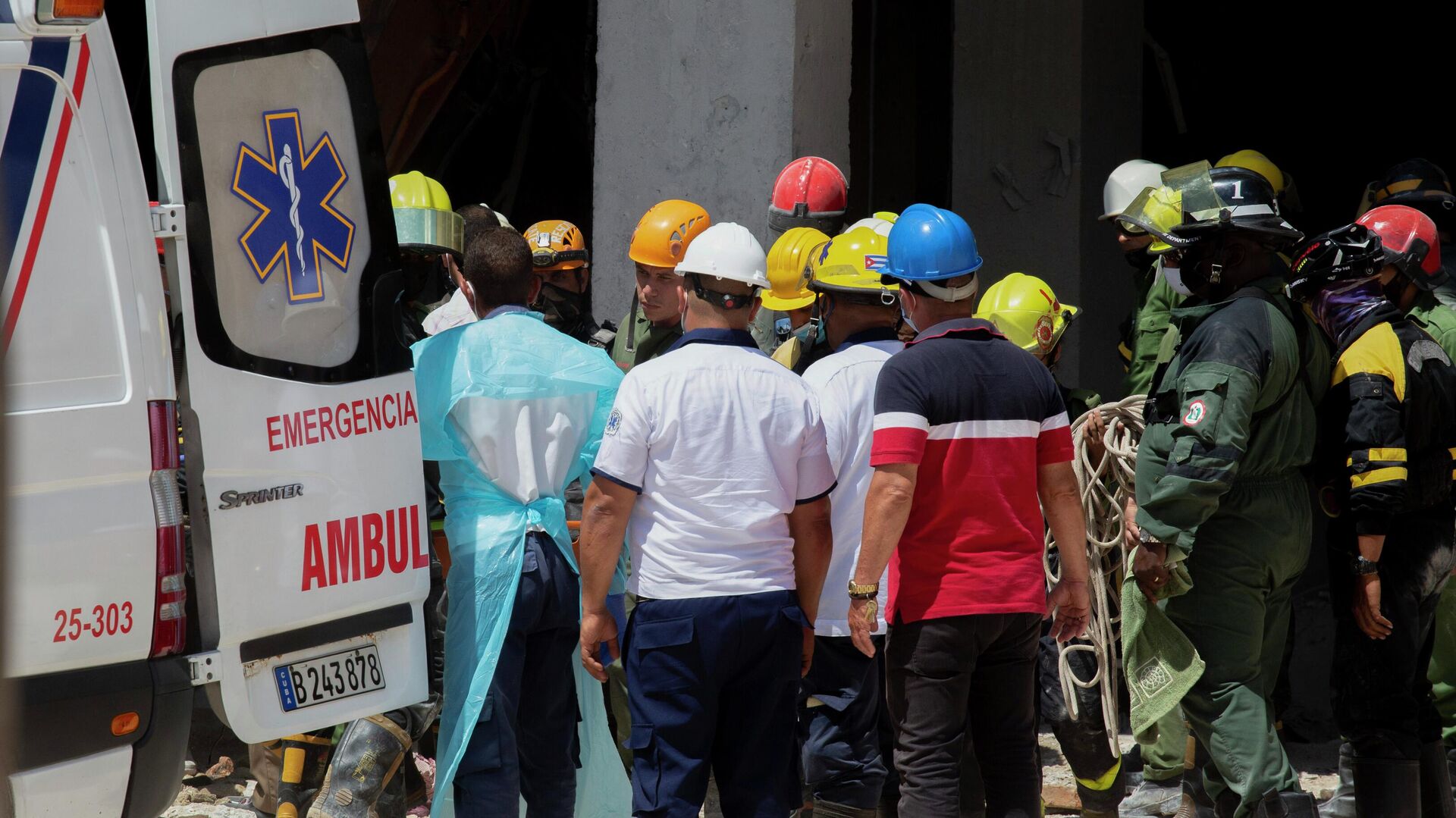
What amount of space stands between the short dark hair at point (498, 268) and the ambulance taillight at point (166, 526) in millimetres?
1233

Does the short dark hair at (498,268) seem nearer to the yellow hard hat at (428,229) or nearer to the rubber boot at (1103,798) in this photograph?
the yellow hard hat at (428,229)

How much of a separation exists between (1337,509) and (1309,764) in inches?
84.1

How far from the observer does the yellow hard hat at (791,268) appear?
17.8 feet

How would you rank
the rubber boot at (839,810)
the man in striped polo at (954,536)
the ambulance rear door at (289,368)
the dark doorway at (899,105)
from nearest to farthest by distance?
the ambulance rear door at (289,368) → the man in striped polo at (954,536) → the rubber boot at (839,810) → the dark doorway at (899,105)

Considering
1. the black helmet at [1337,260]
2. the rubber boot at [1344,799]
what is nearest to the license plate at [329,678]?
the black helmet at [1337,260]

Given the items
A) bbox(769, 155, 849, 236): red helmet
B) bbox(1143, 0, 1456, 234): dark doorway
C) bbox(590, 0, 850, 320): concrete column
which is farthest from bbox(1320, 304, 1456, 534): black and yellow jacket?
bbox(1143, 0, 1456, 234): dark doorway

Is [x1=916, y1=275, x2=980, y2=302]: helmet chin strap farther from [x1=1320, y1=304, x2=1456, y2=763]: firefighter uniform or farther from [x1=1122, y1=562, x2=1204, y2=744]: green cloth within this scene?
[x1=1320, y1=304, x2=1456, y2=763]: firefighter uniform

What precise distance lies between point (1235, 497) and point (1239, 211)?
839mm

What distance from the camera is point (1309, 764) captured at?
6.12m

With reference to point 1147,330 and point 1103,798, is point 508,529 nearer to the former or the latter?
point 1103,798

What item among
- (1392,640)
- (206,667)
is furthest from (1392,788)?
(206,667)

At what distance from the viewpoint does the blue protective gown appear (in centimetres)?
403

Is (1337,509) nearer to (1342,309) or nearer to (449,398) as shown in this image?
(1342,309)

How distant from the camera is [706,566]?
365cm
